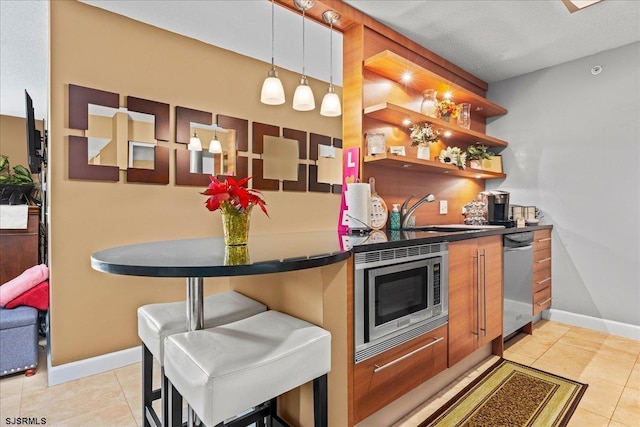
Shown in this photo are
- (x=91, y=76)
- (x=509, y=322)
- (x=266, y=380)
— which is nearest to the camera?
(x=266, y=380)

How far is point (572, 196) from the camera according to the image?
3.24 metres

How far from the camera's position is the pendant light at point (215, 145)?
3.04 metres

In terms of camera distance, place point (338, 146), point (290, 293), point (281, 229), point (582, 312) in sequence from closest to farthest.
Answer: point (290, 293), point (582, 312), point (281, 229), point (338, 146)

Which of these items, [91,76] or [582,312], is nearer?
[91,76]

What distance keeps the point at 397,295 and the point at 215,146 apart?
7.09 ft

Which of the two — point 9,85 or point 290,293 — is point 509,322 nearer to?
point 290,293

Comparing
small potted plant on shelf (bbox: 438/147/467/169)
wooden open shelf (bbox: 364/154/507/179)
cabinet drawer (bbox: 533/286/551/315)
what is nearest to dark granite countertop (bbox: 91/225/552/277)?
wooden open shelf (bbox: 364/154/507/179)

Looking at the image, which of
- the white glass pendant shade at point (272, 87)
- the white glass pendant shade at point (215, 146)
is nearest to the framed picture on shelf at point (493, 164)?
the white glass pendant shade at point (272, 87)

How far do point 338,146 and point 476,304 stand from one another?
256cm

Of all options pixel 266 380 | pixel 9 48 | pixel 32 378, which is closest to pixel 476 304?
pixel 266 380

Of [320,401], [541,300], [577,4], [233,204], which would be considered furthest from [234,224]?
[541,300]

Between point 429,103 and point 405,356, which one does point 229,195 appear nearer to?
point 405,356

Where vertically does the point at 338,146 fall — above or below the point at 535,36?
below

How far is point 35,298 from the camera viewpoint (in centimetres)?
244
